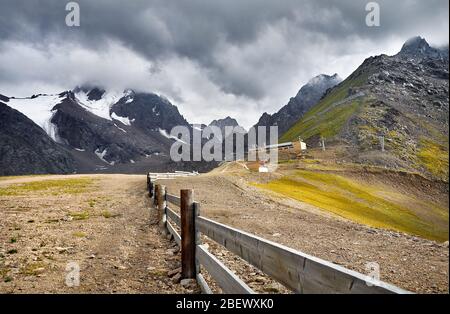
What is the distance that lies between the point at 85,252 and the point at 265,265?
8450 mm

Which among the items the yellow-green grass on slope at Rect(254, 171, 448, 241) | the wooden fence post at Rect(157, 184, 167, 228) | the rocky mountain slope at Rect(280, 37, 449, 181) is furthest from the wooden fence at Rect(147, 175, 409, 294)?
the rocky mountain slope at Rect(280, 37, 449, 181)

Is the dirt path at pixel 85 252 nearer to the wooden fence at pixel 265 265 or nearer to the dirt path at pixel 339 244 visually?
the wooden fence at pixel 265 265

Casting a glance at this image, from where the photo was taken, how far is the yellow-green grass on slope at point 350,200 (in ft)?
111

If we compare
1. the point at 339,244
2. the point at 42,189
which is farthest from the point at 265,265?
the point at 42,189

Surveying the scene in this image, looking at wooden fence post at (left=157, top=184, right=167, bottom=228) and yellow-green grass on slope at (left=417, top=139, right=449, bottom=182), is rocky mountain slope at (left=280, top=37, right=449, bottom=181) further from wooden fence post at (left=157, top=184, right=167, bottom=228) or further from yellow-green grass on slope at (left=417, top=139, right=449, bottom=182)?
wooden fence post at (left=157, top=184, right=167, bottom=228)

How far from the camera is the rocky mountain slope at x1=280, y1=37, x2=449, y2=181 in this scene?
236ft

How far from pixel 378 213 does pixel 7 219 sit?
3610cm

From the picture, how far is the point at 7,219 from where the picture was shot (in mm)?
15812

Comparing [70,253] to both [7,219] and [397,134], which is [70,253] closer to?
[7,219]

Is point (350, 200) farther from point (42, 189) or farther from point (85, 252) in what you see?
point (85, 252)

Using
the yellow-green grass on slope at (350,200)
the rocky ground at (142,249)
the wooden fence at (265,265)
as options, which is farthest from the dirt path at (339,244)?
the yellow-green grass on slope at (350,200)

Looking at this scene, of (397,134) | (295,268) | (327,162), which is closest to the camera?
(295,268)
